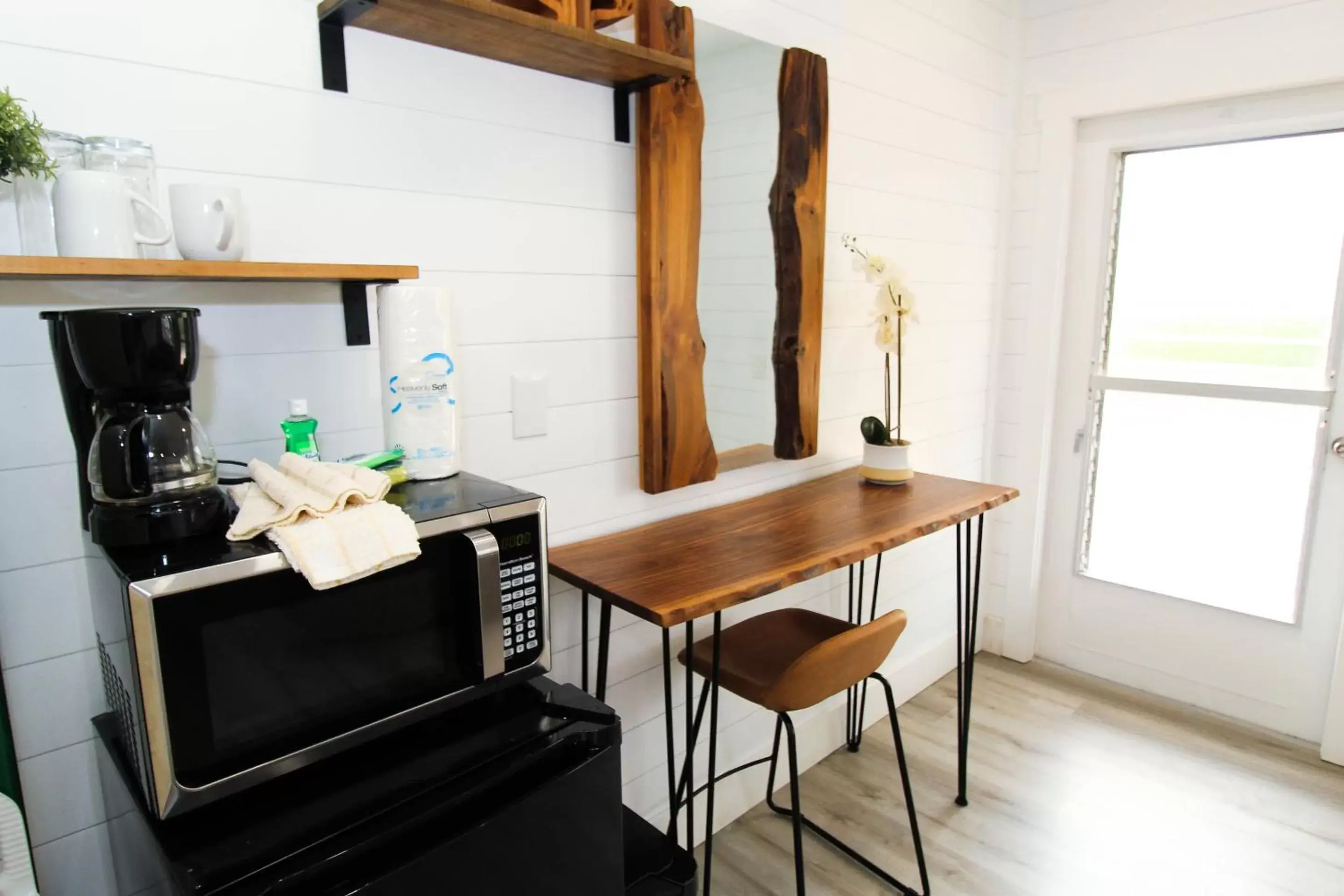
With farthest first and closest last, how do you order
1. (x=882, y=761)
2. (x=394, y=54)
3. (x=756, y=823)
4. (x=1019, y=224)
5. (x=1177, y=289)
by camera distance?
(x=1019, y=224)
(x=1177, y=289)
(x=882, y=761)
(x=756, y=823)
(x=394, y=54)

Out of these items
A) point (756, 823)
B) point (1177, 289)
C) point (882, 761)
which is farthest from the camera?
point (1177, 289)

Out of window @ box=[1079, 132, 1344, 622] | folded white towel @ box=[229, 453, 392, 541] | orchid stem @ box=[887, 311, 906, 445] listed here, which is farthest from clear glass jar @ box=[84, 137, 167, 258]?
window @ box=[1079, 132, 1344, 622]

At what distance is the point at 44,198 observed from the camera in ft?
3.28

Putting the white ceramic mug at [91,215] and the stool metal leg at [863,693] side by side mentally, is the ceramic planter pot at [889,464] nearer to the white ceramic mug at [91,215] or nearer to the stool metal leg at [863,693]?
the stool metal leg at [863,693]

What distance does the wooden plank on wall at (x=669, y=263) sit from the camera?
5.50ft

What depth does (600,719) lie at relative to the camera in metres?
1.14

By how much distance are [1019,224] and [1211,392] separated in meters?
0.89

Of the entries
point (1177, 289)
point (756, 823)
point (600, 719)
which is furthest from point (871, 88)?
point (756, 823)

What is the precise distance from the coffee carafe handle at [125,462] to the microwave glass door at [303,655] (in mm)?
200

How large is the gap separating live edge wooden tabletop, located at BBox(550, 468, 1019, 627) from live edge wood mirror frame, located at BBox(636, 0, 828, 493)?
13cm

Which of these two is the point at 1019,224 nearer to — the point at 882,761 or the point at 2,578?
the point at 882,761

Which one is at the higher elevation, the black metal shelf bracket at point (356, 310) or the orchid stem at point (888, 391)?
the black metal shelf bracket at point (356, 310)

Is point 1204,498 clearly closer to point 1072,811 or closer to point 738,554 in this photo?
point 1072,811

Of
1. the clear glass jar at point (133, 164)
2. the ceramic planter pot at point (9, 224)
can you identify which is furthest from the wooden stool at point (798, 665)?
the ceramic planter pot at point (9, 224)
